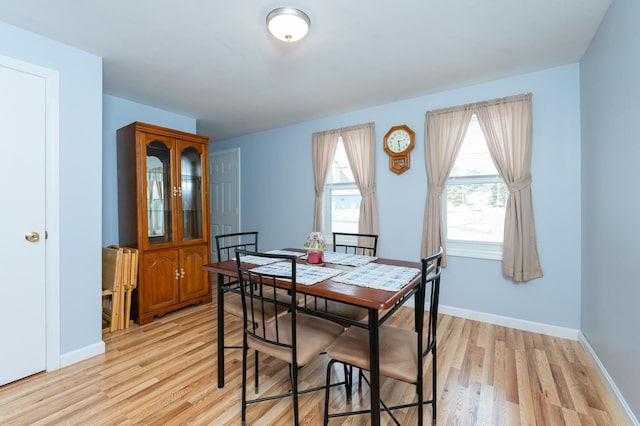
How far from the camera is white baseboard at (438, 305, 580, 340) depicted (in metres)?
2.50

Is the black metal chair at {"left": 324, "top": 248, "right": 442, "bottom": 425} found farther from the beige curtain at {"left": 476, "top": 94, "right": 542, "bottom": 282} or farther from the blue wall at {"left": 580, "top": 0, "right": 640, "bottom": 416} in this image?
the beige curtain at {"left": 476, "top": 94, "right": 542, "bottom": 282}

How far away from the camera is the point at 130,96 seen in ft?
10.3

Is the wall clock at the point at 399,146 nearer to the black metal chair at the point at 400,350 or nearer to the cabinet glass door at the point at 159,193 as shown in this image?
the black metal chair at the point at 400,350

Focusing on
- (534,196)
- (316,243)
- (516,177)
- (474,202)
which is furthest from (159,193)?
(534,196)

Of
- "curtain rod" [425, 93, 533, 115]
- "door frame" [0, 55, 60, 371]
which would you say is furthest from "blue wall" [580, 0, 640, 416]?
"door frame" [0, 55, 60, 371]

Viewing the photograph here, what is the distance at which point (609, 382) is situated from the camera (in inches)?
70.2

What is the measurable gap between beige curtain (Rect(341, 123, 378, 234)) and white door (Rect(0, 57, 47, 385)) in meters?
2.85

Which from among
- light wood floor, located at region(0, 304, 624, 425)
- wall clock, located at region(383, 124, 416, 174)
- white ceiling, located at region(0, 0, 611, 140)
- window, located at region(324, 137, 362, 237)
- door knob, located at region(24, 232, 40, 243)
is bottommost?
light wood floor, located at region(0, 304, 624, 425)

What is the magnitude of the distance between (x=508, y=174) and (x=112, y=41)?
11.4 feet

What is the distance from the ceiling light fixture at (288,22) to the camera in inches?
68.3

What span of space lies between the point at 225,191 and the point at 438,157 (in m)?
3.66

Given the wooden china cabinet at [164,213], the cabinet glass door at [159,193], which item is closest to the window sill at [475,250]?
the wooden china cabinet at [164,213]

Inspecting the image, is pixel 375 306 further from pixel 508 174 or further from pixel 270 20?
pixel 508 174

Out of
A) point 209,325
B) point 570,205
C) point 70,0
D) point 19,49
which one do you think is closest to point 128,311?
point 209,325
